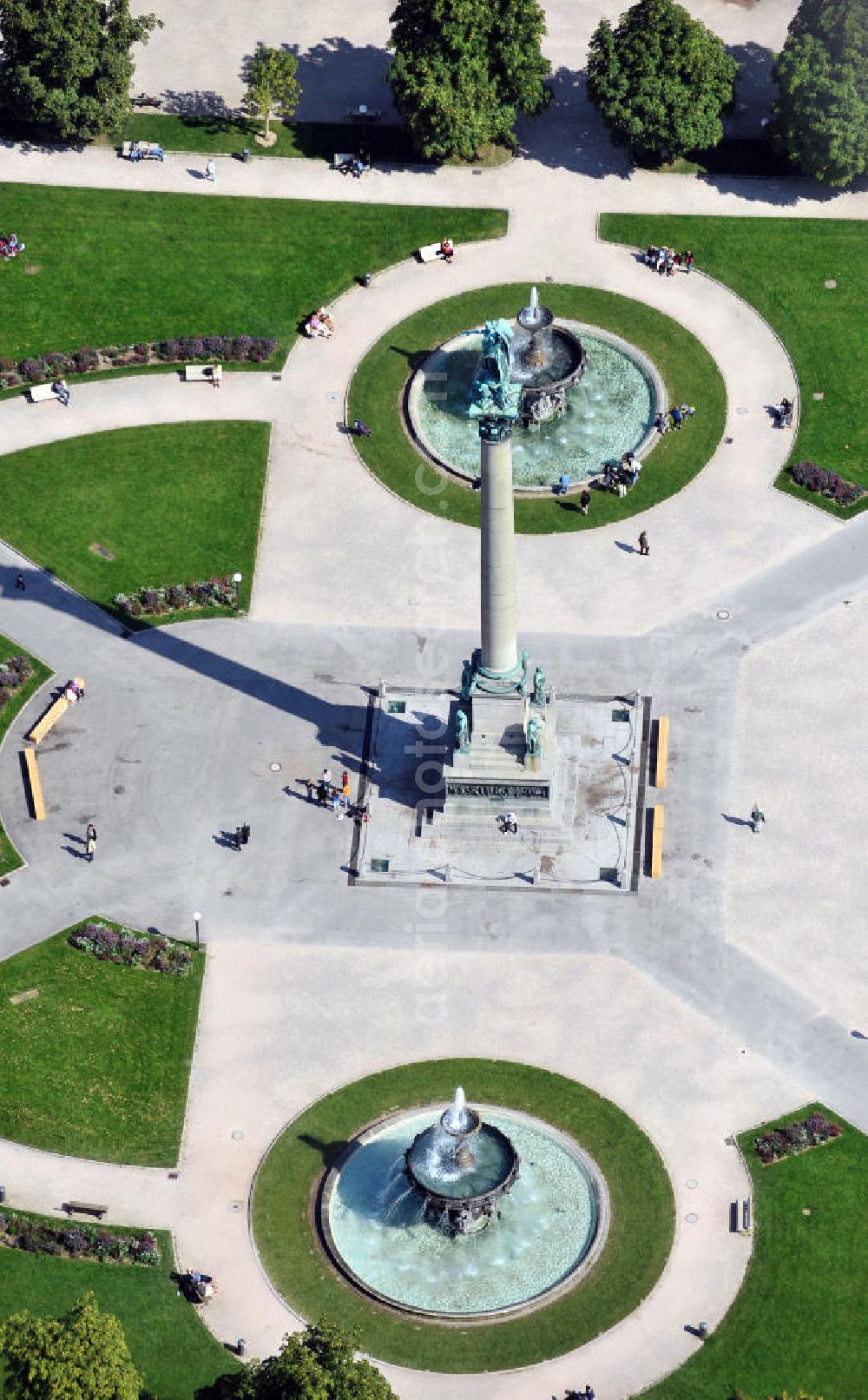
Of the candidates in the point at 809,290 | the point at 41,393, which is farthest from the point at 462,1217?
the point at 809,290

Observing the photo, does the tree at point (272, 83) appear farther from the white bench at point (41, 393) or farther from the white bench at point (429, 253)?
the white bench at point (41, 393)

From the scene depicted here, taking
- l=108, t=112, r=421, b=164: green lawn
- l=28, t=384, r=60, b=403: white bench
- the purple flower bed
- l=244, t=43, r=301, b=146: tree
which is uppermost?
l=244, t=43, r=301, b=146: tree

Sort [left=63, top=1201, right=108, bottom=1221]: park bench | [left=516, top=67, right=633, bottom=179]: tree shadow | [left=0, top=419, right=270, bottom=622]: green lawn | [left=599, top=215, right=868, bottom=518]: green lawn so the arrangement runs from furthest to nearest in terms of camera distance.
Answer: [left=516, top=67, right=633, bottom=179]: tree shadow, [left=599, top=215, right=868, bottom=518]: green lawn, [left=0, top=419, right=270, bottom=622]: green lawn, [left=63, top=1201, right=108, bottom=1221]: park bench

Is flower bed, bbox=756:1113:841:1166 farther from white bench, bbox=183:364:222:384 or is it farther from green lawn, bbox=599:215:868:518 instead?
white bench, bbox=183:364:222:384

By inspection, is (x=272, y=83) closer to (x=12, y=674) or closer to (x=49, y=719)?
(x=12, y=674)

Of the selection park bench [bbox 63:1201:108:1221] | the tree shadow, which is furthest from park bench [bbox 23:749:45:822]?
the tree shadow

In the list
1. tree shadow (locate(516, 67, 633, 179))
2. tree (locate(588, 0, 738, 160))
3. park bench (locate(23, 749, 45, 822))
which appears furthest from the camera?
tree shadow (locate(516, 67, 633, 179))

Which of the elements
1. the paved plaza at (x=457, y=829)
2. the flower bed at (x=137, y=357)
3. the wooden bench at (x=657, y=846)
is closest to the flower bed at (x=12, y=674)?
the paved plaza at (x=457, y=829)
